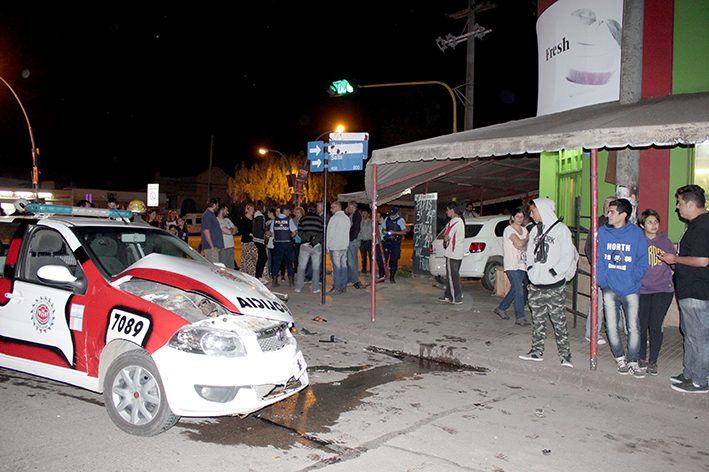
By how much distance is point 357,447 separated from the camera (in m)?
3.95

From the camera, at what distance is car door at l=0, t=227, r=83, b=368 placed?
Answer: 14.5 feet

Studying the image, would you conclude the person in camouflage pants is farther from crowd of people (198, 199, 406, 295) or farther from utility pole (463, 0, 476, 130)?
utility pole (463, 0, 476, 130)

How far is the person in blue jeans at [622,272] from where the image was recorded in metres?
5.60

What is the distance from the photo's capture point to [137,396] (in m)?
3.97

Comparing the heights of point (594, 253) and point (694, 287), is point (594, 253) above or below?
above

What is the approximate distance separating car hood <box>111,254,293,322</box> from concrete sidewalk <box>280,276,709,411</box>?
9.84 feet

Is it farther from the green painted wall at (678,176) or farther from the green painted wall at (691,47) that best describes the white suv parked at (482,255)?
the green painted wall at (691,47)

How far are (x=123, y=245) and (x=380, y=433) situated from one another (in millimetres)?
3164

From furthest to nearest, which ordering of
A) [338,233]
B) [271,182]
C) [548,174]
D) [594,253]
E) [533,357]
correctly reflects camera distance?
1. [271,182]
2. [548,174]
3. [338,233]
4. [533,357]
5. [594,253]

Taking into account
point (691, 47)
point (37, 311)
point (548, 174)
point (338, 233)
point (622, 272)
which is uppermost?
point (691, 47)

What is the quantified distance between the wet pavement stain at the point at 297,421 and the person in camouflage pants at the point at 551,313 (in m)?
1.68

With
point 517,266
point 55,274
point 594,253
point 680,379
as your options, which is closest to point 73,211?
point 55,274

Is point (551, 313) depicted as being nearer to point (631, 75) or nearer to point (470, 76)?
point (631, 75)

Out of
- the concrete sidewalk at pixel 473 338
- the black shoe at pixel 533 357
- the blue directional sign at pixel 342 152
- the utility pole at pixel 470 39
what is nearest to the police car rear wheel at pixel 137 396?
the concrete sidewalk at pixel 473 338
